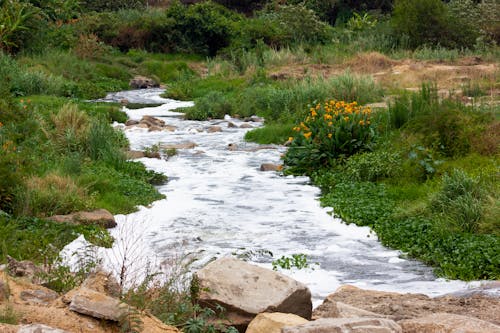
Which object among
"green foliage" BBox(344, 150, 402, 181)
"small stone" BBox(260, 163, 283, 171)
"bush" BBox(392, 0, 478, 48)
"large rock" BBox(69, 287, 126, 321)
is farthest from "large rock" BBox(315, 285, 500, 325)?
"bush" BBox(392, 0, 478, 48)

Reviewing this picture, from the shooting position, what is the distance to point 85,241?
8.19 metres

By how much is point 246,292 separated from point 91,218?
3.86 m

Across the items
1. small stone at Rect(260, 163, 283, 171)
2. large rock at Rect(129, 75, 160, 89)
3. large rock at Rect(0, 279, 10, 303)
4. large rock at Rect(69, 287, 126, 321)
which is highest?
large rock at Rect(69, 287, 126, 321)

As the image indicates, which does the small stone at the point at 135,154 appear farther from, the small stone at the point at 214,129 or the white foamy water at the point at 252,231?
the small stone at the point at 214,129

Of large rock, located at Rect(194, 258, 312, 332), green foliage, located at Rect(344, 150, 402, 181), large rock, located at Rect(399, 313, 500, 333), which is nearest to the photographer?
large rock, located at Rect(399, 313, 500, 333)

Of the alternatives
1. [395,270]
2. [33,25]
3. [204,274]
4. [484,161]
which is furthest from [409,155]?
[33,25]

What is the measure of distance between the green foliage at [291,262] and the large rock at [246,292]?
66.1 inches

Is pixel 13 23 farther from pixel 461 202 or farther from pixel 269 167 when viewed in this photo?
pixel 461 202

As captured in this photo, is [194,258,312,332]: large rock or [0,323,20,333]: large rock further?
[194,258,312,332]: large rock

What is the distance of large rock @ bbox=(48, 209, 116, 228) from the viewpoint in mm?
8812

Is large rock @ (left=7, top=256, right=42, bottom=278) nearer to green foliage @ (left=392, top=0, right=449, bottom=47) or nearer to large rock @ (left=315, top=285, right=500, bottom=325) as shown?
large rock @ (left=315, top=285, right=500, bottom=325)

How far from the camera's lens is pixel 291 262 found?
25.8ft

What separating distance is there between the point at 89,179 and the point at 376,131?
5325 mm

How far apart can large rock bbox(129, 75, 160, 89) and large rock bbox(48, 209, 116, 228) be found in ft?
63.1
